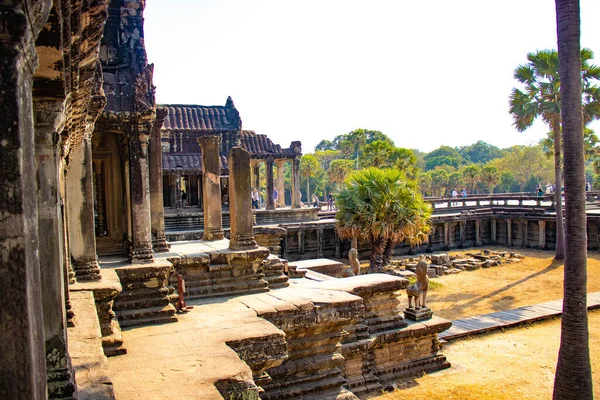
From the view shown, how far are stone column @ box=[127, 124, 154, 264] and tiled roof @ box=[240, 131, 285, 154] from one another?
1581 cm

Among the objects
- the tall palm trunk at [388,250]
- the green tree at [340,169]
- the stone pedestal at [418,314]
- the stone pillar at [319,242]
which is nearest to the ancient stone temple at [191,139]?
the stone pillar at [319,242]

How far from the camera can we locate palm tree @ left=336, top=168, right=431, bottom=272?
17.7 m

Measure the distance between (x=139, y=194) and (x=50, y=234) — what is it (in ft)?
16.9

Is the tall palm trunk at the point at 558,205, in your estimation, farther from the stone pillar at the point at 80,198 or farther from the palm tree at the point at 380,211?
the stone pillar at the point at 80,198

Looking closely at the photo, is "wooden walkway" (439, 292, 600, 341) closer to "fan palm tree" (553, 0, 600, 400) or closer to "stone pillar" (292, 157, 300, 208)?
"fan palm tree" (553, 0, 600, 400)

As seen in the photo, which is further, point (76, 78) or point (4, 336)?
point (76, 78)

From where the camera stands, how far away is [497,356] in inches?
391

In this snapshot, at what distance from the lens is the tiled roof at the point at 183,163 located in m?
21.7

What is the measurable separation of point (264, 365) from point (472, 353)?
5.59m

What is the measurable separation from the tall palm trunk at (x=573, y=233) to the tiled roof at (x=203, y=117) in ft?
55.0

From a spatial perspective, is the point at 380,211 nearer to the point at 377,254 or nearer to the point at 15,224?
the point at 377,254

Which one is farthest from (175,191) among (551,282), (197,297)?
(551,282)

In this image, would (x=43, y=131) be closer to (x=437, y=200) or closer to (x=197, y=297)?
(x=197, y=297)

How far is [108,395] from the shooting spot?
3811mm
